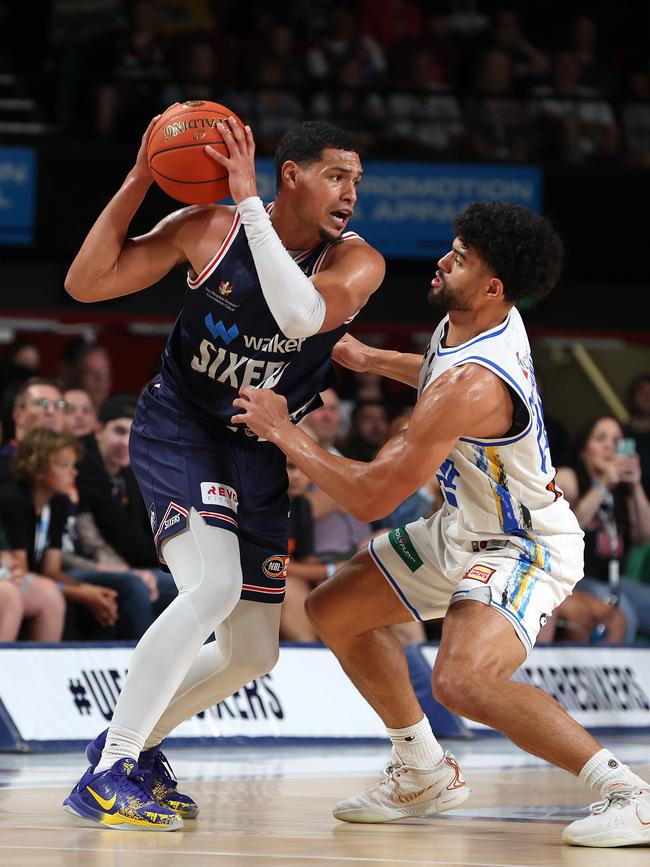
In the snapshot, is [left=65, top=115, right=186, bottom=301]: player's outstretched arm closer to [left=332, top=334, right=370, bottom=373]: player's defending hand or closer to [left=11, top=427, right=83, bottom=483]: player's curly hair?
[left=332, top=334, right=370, bottom=373]: player's defending hand

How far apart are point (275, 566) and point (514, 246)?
1.38m

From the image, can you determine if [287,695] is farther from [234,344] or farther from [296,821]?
[234,344]

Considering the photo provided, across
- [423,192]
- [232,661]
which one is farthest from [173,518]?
[423,192]

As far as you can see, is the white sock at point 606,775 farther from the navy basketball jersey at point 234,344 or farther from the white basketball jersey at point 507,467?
the navy basketball jersey at point 234,344

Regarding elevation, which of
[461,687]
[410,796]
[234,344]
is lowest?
[410,796]

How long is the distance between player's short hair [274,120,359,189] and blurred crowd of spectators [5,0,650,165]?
875 centimetres

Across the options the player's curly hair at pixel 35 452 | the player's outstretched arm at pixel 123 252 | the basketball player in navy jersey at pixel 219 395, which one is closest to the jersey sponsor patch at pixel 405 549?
the basketball player in navy jersey at pixel 219 395

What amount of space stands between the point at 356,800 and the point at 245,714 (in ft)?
8.39

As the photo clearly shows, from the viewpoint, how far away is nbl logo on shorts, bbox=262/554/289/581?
5.09 meters

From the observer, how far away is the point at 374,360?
543 centimetres

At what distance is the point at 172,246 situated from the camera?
16.2 feet

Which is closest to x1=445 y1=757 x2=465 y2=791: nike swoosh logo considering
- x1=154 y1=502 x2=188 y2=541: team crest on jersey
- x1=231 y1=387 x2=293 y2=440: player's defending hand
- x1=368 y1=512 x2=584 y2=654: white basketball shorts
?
x1=368 y1=512 x2=584 y2=654: white basketball shorts

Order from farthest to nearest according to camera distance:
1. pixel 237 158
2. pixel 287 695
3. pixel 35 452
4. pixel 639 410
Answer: pixel 639 410 → pixel 35 452 → pixel 287 695 → pixel 237 158

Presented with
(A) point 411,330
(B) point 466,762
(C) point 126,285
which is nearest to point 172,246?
(C) point 126,285
